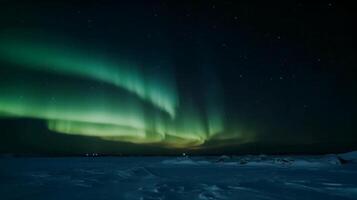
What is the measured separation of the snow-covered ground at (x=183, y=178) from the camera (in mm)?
5965

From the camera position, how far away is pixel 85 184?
702 centimetres

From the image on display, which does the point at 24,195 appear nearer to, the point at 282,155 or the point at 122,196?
the point at 122,196

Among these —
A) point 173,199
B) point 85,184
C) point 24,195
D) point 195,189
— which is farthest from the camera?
point 85,184

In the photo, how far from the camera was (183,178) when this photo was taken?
771 centimetres

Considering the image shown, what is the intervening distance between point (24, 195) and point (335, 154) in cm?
913

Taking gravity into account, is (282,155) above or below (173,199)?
above

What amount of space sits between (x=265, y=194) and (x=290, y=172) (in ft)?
9.18

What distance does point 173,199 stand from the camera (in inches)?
216

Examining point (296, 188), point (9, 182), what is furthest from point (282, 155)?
point (9, 182)

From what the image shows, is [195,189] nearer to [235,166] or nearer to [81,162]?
[235,166]

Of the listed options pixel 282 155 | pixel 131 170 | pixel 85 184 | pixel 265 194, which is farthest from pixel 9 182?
pixel 282 155

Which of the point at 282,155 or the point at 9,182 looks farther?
the point at 282,155

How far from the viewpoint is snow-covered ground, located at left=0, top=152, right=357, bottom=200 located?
5.96 m

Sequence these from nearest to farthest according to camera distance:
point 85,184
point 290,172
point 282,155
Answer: point 85,184 < point 290,172 < point 282,155
